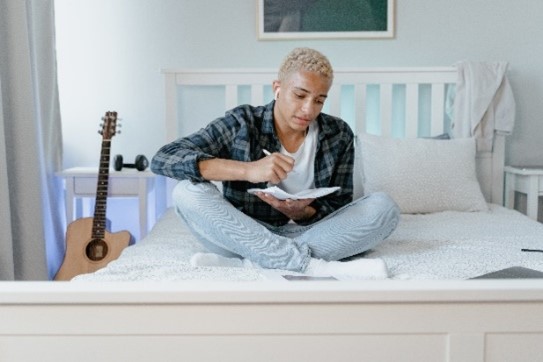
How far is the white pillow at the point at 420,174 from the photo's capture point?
2.72 m

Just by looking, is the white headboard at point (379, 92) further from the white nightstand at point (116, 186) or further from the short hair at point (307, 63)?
the short hair at point (307, 63)

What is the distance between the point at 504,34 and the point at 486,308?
2.36 metres

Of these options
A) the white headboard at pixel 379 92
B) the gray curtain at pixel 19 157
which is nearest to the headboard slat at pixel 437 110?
the white headboard at pixel 379 92

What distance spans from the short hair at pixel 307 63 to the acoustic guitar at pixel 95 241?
112cm

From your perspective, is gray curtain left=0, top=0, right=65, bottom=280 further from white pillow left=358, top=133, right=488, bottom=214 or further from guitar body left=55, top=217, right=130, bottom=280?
white pillow left=358, top=133, right=488, bottom=214

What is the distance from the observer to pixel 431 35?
3.17 metres

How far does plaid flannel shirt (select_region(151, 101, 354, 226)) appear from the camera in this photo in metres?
2.01

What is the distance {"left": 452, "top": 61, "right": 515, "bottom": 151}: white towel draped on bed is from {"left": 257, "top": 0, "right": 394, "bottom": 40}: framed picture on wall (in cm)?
39

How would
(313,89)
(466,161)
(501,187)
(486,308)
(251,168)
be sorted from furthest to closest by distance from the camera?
1. (501,187)
2. (466,161)
3. (313,89)
4. (251,168)
5. (486,308)

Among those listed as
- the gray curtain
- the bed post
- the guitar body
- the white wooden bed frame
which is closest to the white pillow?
the bed post

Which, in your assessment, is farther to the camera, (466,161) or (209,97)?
(209,97)

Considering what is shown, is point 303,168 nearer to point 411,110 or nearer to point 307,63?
point 307,63

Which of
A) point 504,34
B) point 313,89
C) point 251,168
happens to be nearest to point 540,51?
point 504,34

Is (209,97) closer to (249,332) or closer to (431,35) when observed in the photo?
(431,35)
